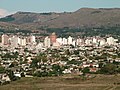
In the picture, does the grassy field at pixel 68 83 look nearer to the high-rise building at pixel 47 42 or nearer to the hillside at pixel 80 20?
the high-rise building at pixel 47 42

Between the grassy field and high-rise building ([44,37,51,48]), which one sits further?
high-rise building ([44,37,51,48])

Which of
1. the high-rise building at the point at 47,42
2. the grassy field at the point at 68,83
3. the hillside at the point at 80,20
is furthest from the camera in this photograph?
the hillside at the point at 80,20

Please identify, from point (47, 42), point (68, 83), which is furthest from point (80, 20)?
point (68, 83)

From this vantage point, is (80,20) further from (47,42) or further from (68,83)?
(68,83)

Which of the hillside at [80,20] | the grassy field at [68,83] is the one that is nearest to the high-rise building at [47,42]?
the grassy field at [68,83]

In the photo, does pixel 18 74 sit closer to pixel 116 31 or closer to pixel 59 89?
pixel 59 89

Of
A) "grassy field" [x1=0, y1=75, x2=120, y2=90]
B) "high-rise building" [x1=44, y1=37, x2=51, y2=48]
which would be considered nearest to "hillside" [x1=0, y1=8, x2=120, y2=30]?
"high-rise building" [x1=44, y1=37, x2=51, y2=48]

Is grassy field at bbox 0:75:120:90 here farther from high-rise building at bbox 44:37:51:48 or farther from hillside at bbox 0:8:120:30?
hillside at bbox 0:8:120:30

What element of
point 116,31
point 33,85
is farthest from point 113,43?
point 33,85

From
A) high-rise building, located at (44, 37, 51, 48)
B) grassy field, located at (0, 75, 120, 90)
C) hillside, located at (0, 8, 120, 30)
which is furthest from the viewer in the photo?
hillside, located at (0, 8, 120, 30)
